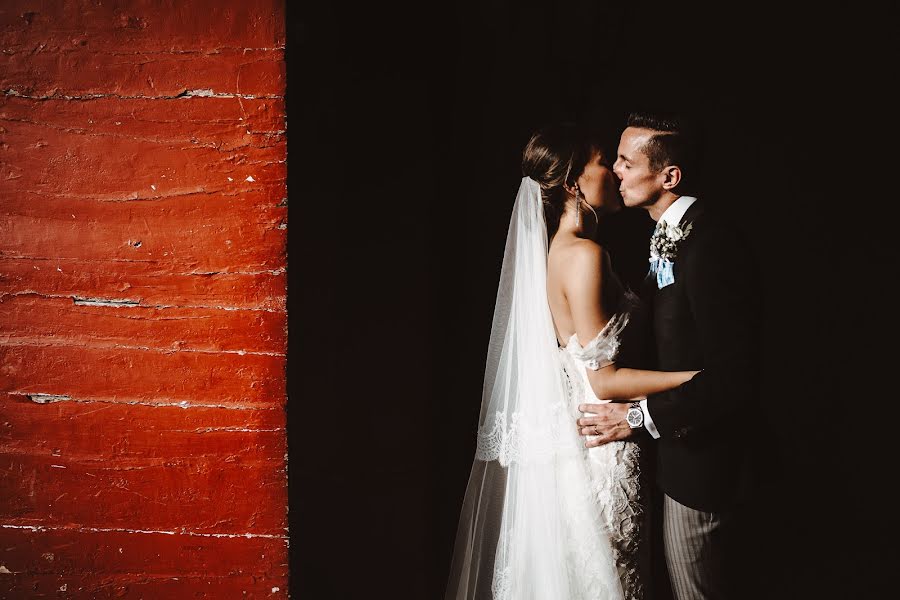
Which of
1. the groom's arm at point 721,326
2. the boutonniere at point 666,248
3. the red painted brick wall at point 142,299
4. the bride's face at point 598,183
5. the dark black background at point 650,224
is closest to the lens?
the red painted brick wall at point 142,299

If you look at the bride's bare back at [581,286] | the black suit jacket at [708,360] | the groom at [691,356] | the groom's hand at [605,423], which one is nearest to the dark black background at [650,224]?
the bride's bare back at [581,286]

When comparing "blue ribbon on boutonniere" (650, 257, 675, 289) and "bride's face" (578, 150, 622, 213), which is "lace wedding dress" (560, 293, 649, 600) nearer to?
"blue ribbon on boutonniere" (650, 257, 675, 289)

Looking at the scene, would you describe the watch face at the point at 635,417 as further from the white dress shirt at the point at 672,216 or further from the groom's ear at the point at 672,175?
the groom's ear at the point at 672,175

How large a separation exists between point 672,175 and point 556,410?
0.87 metres

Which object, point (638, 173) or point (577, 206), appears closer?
point (638, 173)

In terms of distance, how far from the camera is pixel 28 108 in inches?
58.1

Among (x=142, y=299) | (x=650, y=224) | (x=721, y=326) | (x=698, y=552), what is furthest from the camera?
(x=650, y=224)

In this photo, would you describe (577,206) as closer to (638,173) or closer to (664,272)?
(638,173)

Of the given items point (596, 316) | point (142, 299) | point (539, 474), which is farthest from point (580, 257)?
point (142, 299)

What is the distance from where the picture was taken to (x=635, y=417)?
180cm

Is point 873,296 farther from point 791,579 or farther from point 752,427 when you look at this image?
point 752,427

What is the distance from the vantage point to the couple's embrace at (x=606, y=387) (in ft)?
5.50

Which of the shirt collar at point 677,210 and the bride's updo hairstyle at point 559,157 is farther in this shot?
the bride's updo hairstyle at point 559,157

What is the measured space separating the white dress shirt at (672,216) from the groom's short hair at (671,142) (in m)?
0.08
